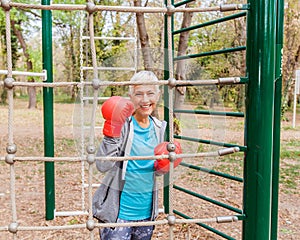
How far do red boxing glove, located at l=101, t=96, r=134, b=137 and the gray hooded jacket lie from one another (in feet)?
0.09

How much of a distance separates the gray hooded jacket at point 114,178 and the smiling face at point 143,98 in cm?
6

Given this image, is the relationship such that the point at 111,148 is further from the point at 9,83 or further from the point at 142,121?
the point at 9,83

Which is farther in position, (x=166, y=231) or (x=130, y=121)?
(x=166, y=231)

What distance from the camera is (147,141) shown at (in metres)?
1.55

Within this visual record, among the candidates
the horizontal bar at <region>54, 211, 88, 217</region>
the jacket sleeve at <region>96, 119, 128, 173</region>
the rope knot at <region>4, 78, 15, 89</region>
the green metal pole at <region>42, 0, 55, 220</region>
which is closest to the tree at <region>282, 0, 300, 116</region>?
the horizontal bar at <region>54, 211, 88, 217</region>

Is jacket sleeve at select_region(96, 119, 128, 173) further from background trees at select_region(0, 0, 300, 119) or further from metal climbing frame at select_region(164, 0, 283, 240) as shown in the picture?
background trees at select_region(0, 0, 300, 119)

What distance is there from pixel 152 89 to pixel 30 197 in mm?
2445

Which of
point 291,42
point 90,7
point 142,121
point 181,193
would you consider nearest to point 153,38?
point 291,42

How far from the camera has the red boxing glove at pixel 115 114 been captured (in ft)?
4.69

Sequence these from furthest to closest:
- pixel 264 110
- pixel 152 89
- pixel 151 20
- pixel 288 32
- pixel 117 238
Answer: pixel 288 32 → pixel 151 20 → pixel 117 238 → pixel 152 89 → pixel 264 110

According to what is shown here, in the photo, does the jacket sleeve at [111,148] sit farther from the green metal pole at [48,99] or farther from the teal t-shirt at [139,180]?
the green metal pole at [48,99]

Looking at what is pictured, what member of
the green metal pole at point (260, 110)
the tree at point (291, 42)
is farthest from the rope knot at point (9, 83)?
the tree at point (291, 42)

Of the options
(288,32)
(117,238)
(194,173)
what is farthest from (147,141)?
(288,32)

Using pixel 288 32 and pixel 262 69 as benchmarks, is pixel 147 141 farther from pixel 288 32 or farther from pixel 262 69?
pixel 288 32
